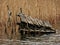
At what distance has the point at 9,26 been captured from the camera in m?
11.7

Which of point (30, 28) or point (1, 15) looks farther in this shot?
point (1, 15)

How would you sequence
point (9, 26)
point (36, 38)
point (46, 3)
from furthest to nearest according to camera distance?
point (46, 3), point (9, 26), point (36, 38)

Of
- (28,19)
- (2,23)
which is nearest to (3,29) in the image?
(2,23)

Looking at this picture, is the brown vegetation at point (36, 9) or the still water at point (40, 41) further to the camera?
the brown vegetation at point (36, 9)

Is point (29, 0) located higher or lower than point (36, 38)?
higher

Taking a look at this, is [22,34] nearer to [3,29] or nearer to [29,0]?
[3,29]

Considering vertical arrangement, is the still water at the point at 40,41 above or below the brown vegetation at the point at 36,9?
below

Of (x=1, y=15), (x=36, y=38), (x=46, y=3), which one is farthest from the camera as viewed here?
(x=46, y=3)

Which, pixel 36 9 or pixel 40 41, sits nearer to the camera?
pixel 40 41

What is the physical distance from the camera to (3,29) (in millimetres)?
11906

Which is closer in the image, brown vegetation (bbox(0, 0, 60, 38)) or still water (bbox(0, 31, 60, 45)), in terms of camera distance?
still water (bbox(0, 31, 60, 45))

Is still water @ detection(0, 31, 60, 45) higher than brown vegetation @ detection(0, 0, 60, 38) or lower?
lower

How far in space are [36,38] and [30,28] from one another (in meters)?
0.38

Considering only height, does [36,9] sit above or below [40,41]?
above
